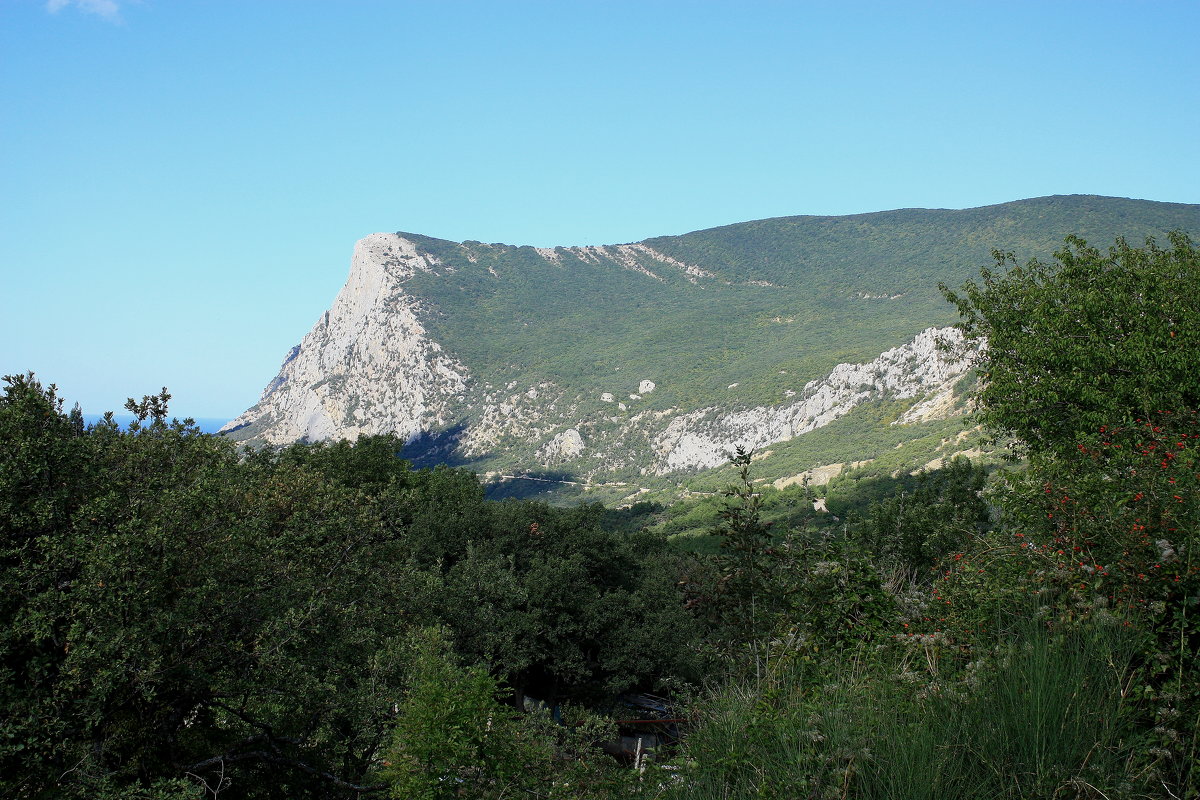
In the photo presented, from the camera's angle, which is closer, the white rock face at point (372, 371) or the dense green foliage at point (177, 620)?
the dense green foliage at point (177, 620)

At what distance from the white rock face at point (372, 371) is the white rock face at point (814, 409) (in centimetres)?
4240

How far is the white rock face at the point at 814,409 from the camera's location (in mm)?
82688

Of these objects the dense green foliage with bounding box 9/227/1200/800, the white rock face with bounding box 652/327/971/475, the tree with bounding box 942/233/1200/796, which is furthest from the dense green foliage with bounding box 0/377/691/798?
the white rock face with bounding box 652/327/971/475

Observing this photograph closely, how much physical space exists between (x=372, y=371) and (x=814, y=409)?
85198mm

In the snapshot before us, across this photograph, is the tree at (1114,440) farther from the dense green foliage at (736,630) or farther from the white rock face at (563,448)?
the white rock face at (563,448)

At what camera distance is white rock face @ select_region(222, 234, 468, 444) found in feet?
435

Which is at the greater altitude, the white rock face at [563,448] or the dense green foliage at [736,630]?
the dense green foliage at [736,630]

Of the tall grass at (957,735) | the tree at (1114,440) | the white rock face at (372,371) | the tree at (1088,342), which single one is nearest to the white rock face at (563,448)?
the white rock face at (372,371)

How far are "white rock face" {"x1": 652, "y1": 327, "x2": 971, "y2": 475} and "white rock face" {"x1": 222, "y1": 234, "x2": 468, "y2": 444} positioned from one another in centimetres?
4240

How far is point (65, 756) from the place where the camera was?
28.1ft

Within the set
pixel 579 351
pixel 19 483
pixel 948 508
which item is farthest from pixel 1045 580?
pixel 579 351

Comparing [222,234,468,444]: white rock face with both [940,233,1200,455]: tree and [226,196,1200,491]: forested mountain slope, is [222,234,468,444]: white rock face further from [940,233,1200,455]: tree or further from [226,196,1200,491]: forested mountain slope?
[940,233,1200,455]: tree

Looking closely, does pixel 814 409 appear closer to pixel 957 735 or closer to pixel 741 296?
pixel 741 296

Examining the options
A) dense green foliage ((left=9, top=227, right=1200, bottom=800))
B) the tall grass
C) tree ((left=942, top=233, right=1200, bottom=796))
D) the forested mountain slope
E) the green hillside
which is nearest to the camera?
the tall grass
